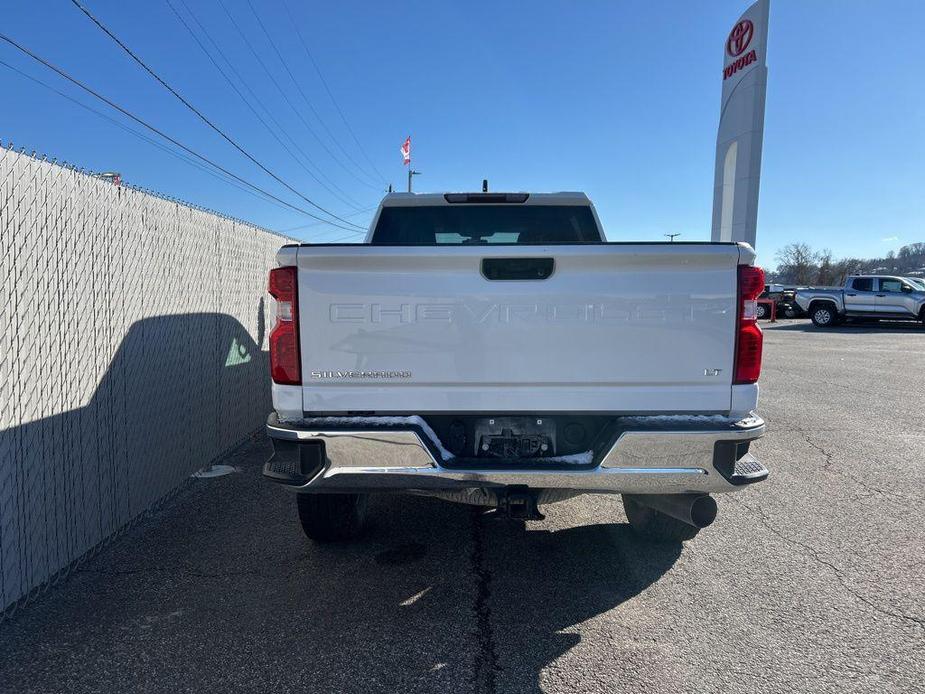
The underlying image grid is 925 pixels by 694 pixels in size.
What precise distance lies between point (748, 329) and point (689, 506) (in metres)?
1.01

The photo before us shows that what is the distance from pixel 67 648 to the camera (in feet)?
9.22

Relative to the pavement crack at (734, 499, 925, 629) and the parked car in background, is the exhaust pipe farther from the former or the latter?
the parked car in background

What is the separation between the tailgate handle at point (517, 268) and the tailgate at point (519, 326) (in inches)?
1.2

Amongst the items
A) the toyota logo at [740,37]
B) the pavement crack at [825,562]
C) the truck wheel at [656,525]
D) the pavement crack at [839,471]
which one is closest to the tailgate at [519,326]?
the truck wheel at [656,525]

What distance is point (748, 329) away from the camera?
2816mm

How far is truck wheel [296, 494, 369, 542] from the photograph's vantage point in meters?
3.64

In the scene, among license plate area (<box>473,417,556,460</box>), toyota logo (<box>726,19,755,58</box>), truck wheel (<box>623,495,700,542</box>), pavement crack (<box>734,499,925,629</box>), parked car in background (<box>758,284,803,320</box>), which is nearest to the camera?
license plate area (<box>473,417,556,460</box>)

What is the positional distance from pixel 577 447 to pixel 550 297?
76 centimetres

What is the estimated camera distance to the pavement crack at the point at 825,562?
10.2ft

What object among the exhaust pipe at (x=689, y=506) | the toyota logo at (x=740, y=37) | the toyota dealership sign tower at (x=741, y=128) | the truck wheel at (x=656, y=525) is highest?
the toyota logo at (x=740, y=37)

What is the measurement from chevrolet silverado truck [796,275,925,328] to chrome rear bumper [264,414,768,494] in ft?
87.2

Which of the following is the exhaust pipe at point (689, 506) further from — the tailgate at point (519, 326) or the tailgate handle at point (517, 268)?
the tailgate handle at point (517, 268)

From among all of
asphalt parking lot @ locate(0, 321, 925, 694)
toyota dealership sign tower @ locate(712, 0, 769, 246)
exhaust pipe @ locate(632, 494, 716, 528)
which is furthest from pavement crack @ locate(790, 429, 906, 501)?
toyota dealership sign tower @ locate(712, 0, 769, 246)

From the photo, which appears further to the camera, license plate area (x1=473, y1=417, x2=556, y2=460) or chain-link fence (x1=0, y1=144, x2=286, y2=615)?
chain-link fence (x1=0, y1=144, x2=286, y2=615)
